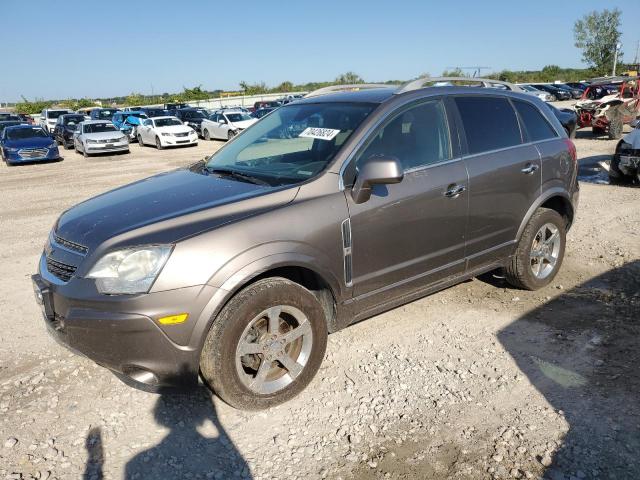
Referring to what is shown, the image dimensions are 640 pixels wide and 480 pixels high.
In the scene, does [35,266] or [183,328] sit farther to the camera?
[35,266]

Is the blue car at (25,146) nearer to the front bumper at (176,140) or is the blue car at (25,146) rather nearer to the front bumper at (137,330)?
the front bumper at (176,140)

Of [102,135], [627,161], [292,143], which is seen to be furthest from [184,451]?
[102,135]

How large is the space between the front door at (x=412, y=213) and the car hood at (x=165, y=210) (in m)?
0.59

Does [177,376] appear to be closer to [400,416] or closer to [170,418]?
[170,418]

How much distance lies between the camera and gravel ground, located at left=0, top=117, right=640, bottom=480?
2.67 meters

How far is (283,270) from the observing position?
3191mm

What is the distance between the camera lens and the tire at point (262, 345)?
2842 millimetres

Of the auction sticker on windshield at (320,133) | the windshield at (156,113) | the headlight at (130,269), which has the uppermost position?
the auction sticker on windshield at (320,133)

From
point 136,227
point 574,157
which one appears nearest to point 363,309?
point 136,227

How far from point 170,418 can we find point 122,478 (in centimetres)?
51

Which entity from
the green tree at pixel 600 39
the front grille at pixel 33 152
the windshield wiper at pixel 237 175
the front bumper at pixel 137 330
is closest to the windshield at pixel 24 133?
the front grille at pixel 33 152

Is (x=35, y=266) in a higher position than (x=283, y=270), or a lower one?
lower

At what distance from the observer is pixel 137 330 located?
266 centimetres

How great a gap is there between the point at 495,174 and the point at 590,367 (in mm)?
1559
